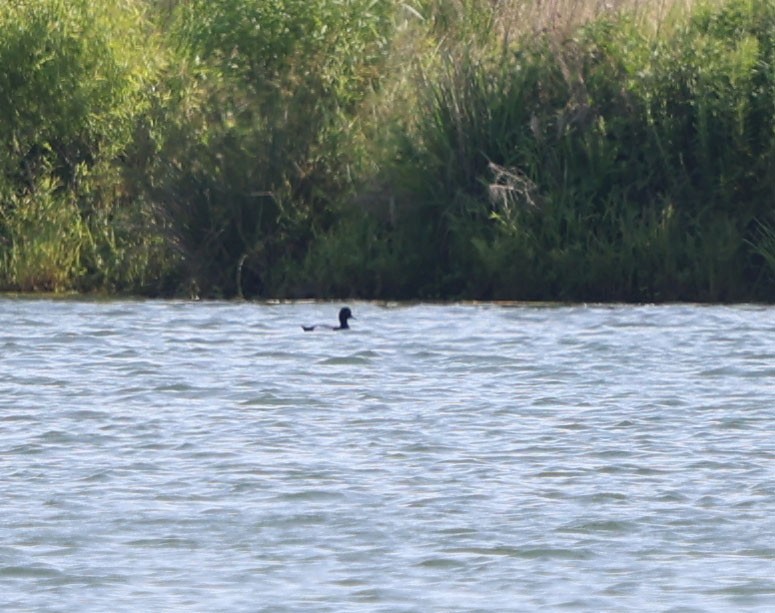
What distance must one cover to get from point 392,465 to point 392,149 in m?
9.70

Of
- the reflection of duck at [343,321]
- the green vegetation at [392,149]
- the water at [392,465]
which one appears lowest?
the water at [392,465]

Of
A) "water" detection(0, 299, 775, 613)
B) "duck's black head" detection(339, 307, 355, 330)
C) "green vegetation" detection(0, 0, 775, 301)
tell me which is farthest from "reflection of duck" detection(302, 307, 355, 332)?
"green vegetation" detection(0, 0, 775, 301)

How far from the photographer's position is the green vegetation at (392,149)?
19766 mm

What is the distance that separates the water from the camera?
28.1ft

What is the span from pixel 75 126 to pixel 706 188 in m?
6.69

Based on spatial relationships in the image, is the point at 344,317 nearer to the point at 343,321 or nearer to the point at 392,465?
the point at 343,321

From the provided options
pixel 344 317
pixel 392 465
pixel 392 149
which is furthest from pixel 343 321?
pixel 392 465

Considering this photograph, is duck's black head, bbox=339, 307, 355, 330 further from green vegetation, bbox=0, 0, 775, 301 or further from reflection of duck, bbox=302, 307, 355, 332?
green vegetation, bbox=0, 0, 775, 301

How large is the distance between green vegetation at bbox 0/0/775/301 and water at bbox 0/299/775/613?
155 cm

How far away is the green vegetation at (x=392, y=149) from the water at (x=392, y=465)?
60.9 inches

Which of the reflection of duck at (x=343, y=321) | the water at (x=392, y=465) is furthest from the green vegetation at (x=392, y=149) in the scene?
the reflection of duck at (x=343, y=321)

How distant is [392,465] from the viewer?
1134 cm

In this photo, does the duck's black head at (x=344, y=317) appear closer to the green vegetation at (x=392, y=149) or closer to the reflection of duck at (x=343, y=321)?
the reflection of duck at (x=343, y=321)

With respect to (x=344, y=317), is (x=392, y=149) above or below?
above
